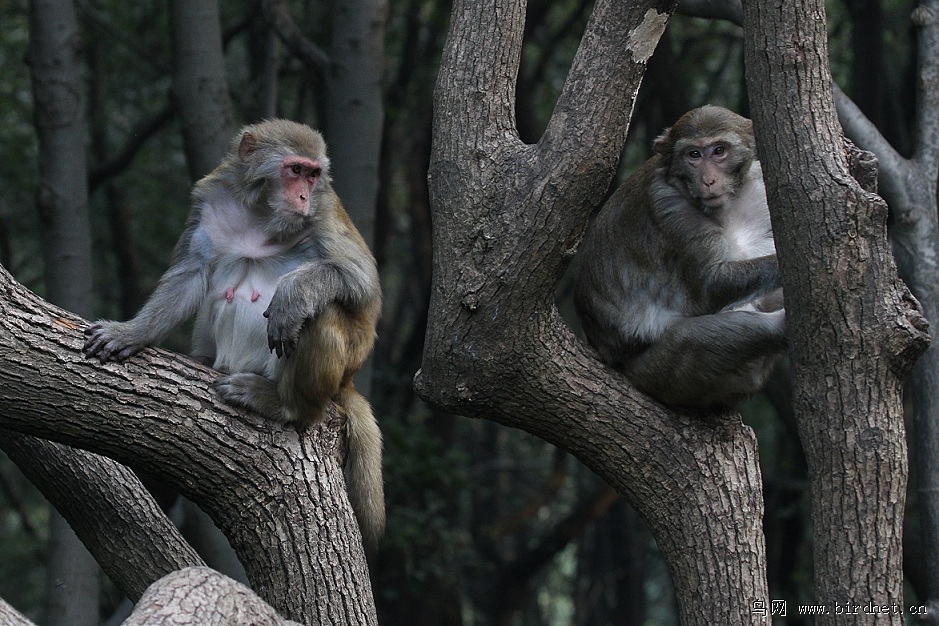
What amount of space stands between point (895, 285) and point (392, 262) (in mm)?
11845

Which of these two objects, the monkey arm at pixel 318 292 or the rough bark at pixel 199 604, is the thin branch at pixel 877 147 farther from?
the rough bark at pixel 199 604

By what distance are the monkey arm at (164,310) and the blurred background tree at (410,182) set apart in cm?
245

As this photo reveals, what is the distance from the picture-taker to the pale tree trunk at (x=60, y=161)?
695 centimetres

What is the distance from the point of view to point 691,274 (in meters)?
5.10

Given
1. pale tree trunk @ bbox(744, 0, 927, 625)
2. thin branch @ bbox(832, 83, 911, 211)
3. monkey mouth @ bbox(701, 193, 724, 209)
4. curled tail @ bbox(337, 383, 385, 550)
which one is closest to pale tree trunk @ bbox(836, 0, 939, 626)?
thin branch @ bbox(832, 83, 911, 211)

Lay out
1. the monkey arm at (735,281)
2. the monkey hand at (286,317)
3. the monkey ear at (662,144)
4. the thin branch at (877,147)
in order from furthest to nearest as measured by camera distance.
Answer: the thin branch at (877,147), the monkey ear at (662,144), the monkey arm at (735,281), the monkey hand at (286,317)

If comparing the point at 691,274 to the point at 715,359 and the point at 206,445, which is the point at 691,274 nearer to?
the point at 715,359

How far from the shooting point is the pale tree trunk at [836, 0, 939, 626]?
19.7ft

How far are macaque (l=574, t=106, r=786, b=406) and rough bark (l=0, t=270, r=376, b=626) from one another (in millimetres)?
1527

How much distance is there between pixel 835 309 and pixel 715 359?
2.89 ft

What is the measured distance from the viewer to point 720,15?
6160 millimetres

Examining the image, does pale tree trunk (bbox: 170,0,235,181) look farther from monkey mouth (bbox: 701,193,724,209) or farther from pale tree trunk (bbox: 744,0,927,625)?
pale tree trunk (bbox: 744,0,927,625)

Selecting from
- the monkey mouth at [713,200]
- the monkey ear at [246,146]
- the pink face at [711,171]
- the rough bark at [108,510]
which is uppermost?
the monkey ear at [246,146]

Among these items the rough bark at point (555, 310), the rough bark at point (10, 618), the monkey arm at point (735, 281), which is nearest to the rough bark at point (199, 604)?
the rough bark at point (10, 618)
